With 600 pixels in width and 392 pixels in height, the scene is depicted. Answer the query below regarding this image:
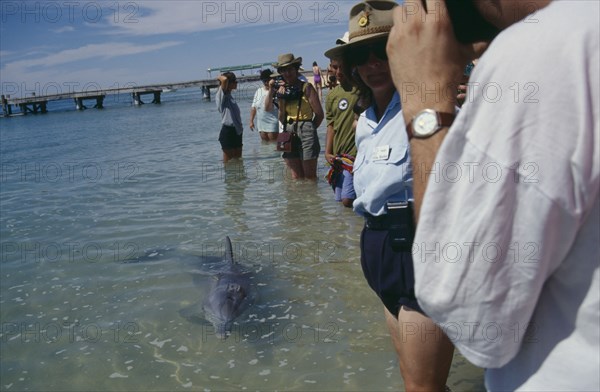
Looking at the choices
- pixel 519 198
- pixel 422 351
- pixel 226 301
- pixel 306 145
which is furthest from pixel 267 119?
pixel 519 198

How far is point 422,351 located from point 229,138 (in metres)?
9.08

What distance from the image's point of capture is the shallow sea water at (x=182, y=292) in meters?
3.51

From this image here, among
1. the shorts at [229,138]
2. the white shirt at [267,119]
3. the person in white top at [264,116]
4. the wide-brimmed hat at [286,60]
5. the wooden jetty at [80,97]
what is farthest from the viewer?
the wooden jetty at [80,97]

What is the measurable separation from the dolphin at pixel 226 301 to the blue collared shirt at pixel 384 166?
2.14m

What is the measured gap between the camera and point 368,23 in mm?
2498

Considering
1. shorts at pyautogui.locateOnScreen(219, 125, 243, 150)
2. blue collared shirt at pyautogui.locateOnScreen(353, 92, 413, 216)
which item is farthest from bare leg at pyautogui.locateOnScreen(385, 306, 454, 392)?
shorts at pyautogui.locateOnScreen(219, 125, 243, 150)

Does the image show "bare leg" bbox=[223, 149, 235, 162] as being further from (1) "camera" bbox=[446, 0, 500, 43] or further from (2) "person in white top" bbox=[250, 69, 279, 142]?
(1) "camera" bbox=[446, 0, 500, 43]

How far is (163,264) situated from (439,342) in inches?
162

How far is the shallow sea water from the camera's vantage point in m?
3.51

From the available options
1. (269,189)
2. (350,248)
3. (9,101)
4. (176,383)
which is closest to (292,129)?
(269,189)

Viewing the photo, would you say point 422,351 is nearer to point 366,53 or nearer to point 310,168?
point 366,53

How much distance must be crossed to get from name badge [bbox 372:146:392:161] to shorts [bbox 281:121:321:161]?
5915mm

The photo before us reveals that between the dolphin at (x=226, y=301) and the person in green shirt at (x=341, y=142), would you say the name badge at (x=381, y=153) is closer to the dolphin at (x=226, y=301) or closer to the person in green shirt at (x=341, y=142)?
the dolphin at (x=226, y=301)

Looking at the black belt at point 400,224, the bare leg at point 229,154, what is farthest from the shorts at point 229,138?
the black belt at point 400,224
